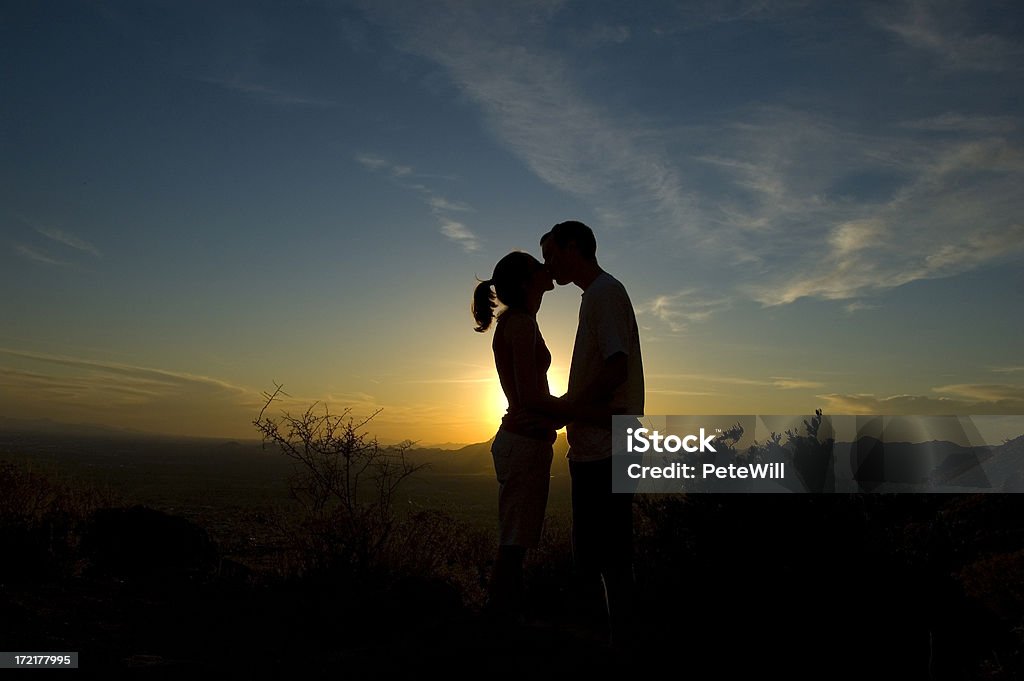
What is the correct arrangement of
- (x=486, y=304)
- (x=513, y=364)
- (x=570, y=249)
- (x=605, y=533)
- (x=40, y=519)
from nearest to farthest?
(x=605, y=533) → (x=570, y=249) → (x=513, y=364) → (x=486, y=304) → (x=40, y=519)

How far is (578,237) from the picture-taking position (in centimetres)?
406

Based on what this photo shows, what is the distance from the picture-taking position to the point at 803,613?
493 centimetres

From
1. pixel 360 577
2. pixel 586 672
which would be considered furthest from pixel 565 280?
pixel 360 577

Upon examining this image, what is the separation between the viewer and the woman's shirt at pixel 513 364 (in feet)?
13.5

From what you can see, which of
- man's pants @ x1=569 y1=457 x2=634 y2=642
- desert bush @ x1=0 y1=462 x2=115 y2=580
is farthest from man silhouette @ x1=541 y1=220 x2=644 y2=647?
desert bush @ x1=0 y1=462 x2=115 y2=580

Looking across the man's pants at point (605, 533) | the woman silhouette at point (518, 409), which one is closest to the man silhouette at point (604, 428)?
the man's pants at point (605, 533)

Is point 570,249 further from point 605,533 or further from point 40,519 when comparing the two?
point 40,519

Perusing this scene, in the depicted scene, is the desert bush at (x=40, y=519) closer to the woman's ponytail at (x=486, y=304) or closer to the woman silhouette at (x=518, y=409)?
the woman silhouette at (x=518, y=409)

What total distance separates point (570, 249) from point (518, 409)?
2.97 feet

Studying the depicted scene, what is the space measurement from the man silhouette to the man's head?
137 mm

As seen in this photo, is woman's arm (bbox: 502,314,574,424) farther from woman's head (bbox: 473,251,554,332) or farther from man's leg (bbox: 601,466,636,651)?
man's leg (bbox: 601,466,636,651)

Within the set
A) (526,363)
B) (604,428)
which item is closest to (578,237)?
(526,363)

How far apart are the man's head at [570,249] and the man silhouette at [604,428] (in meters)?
0.14

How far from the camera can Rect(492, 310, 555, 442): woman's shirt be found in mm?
4129
